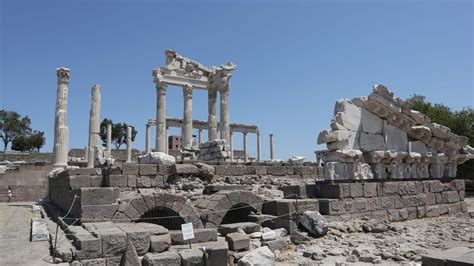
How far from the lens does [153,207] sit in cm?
899

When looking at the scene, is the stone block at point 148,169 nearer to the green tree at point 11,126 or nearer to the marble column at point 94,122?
the marble column at point 94,122

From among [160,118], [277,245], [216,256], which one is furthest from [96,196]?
[160,118]

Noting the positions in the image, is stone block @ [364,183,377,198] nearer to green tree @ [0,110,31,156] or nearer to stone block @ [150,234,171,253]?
stone block @ [150,234,171,253]

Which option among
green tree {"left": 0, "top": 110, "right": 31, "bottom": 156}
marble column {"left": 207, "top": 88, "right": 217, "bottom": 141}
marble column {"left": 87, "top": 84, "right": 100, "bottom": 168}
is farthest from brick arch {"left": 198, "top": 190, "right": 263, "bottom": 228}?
green tree {"left": 0, "top": 110, "right": 31, "bottom": 156}

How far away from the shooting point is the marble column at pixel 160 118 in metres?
27.7

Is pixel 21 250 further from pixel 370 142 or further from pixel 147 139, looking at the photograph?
pixel 147 139

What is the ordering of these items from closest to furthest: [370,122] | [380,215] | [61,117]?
[380,215]
[370,122]
[61,117]

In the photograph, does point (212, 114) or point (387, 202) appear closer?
point (387, 202)

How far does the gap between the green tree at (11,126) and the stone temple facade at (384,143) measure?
5956cm

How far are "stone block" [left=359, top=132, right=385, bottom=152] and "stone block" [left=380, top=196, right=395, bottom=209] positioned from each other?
140 centimetres

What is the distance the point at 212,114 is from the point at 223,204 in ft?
69.3

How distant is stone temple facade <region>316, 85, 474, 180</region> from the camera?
33.6 feet

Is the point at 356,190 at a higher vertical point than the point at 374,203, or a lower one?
higher

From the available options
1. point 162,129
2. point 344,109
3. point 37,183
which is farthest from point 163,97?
point 344,109
